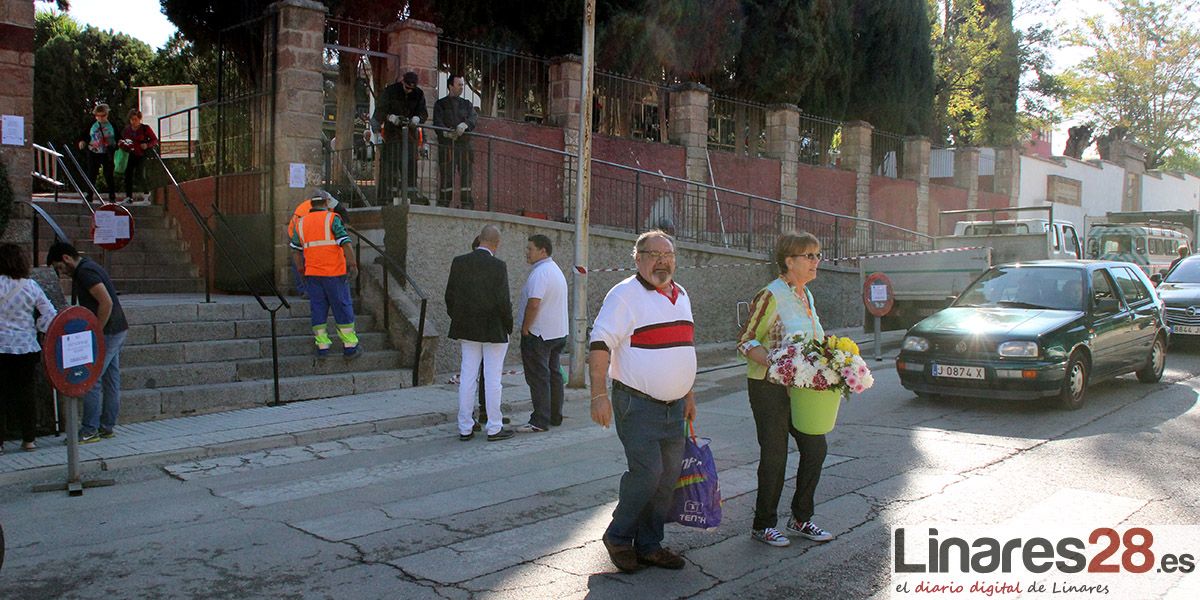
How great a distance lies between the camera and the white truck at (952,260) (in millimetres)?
15289

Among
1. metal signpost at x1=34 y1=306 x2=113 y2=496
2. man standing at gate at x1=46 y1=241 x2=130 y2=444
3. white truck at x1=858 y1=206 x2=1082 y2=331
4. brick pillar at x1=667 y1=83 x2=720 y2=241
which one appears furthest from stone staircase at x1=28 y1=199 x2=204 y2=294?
white truck at x1=858 y1=206 x2=1082 y2=331

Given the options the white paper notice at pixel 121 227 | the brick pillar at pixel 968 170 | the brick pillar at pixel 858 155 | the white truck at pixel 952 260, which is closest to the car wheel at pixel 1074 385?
the white truck at pixel 952 260

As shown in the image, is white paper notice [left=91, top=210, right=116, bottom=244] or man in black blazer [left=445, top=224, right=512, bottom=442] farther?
white paper notice [left=91, top=210, right=116, bottom=244]

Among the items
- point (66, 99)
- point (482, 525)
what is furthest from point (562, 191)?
point (66, 99)

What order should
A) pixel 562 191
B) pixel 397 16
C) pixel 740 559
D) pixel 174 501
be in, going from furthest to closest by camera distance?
pixel 397 16, pixel 562 191, pixel 174 501, pixel 740 559

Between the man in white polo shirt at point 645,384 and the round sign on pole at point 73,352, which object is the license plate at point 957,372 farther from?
the round sign on pole at point 73,352

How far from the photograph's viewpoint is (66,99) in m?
32.3

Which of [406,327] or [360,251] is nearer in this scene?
[406,327]

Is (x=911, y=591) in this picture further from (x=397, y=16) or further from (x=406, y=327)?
(x=397, y=16)

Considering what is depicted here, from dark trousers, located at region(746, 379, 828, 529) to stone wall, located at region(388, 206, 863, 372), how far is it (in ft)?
24.0

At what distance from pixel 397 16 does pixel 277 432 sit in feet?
41.3

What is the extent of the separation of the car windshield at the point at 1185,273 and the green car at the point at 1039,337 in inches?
176

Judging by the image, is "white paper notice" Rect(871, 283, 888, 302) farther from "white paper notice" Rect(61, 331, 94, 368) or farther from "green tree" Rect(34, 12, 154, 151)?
"green tree" Rect(34, 12, 154, 151)

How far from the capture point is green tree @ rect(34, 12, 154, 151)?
31562 mm
